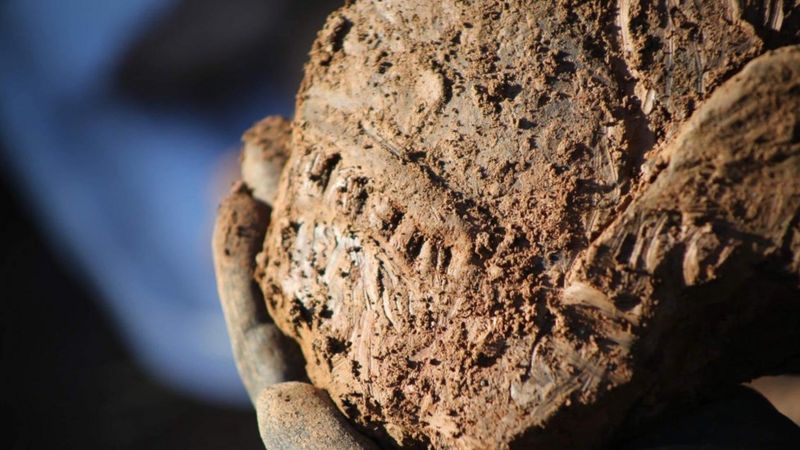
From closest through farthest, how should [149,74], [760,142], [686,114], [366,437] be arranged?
[760,142] → [686,114] → [366,437] → [149,74]

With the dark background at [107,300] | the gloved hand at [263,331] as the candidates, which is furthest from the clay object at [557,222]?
the dark background at [107,300]

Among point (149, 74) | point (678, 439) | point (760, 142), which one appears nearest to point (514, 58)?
point (760, 142)

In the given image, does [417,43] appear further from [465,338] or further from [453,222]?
[465,338]

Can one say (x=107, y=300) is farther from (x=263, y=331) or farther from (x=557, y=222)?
(x=557, y=222)

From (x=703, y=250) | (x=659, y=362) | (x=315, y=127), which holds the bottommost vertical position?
(x=659, y=362)

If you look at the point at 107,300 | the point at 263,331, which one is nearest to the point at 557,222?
the point at 263,331

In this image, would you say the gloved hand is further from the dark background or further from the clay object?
the dark background
